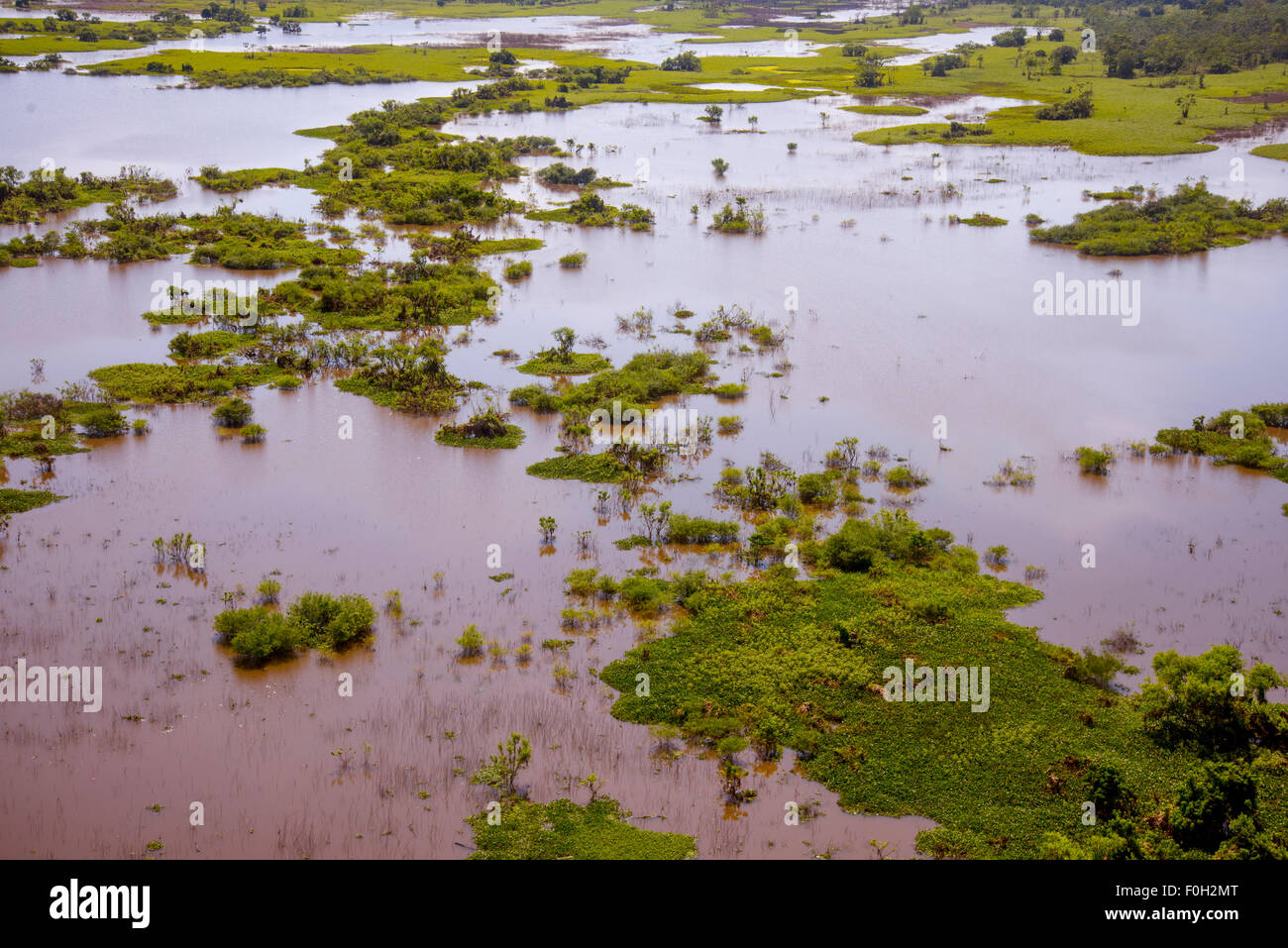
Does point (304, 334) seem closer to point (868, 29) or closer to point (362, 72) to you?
point (362, 72)

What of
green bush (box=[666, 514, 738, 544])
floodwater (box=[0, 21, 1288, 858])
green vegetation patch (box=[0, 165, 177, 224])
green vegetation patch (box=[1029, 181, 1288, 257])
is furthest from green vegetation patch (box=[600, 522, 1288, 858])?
green vegetation patch (box=[0, 165, 177, 224])

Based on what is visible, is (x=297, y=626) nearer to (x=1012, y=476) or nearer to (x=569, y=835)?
(x=569, y=835)

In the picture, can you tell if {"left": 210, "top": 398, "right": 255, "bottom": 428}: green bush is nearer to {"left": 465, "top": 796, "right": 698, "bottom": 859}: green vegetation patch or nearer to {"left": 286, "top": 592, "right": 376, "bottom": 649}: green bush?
{"left": 286, "top": 592, "right": 376, "bottom": 649}: green bush

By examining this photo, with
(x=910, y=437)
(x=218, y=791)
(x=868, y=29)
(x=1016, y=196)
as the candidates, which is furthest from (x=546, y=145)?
(x=868, y=29)

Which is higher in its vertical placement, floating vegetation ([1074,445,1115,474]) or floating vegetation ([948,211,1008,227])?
floating vegetation ([948,211,1008,227])

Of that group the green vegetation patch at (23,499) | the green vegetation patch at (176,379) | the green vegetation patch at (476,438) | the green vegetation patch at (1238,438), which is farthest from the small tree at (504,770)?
the green vegetation patch at (1238,438)
